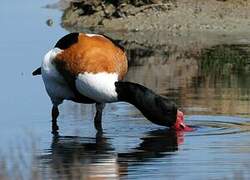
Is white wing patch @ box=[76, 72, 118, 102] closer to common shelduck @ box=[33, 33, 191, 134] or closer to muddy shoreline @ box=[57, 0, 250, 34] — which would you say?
common shelduck @ box=[33, 33, 191, 134]

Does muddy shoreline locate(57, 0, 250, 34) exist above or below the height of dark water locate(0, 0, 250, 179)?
below

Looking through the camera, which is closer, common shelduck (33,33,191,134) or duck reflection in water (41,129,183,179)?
duck reflection in water (41,129,183,179)

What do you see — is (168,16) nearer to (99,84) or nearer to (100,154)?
(99,84)

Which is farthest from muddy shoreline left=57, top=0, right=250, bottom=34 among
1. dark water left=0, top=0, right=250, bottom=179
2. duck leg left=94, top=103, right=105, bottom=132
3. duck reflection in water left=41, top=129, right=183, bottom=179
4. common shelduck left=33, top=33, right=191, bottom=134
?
duck reflection in water left=41, top=129, right=183, bottom=179

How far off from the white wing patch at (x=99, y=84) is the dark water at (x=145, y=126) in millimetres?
502

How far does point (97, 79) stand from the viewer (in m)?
13.3

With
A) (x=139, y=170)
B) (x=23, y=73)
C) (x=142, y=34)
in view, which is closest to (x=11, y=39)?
(x=142, y=34)

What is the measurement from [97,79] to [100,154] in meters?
1.29

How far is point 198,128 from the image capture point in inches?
545

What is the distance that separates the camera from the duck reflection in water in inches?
432

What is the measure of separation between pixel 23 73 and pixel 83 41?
22.5ft

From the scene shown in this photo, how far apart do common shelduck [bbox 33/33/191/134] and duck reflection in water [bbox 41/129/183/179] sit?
1.00 feet

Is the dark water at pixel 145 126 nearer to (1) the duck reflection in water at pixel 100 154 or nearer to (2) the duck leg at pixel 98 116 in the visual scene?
(1) the duck reflection in water at pixel 100 154

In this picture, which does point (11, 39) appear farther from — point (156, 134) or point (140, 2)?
point (156, 134)
